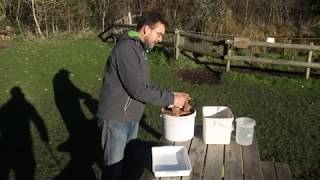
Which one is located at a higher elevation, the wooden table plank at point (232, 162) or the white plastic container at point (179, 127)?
the white plastic container at point (179, 127)

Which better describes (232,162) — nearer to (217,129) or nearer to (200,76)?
(217,129)

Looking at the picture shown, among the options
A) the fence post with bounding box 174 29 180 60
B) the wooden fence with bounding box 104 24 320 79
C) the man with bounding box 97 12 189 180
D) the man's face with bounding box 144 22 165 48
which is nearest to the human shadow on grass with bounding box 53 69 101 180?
the man with bounding box 97 12 189 180

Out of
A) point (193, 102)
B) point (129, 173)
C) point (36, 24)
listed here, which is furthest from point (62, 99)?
point (36, 24)

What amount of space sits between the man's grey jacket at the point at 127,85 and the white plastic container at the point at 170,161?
38 cm

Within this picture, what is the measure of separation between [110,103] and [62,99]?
480 centimetres

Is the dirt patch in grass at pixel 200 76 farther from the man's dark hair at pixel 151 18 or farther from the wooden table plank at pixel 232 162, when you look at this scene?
the man's dark hair at pixel 151 18

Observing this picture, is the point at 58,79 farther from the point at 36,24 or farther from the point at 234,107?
the point at 36,24

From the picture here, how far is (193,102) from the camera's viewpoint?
329 inches

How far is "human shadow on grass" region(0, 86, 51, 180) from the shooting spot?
223 inches

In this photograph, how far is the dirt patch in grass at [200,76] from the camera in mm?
9828

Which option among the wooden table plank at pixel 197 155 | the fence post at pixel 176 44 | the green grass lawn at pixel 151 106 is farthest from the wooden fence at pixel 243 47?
the wooden table plank at pixel 197 155

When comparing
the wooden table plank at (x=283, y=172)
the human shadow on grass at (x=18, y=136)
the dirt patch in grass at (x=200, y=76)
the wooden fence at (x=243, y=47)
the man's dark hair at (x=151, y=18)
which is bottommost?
the human shadow on grass at (x=18, y=136)

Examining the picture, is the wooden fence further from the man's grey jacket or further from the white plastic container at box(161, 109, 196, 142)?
the man's grey jacket

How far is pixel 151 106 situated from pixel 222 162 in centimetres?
435
